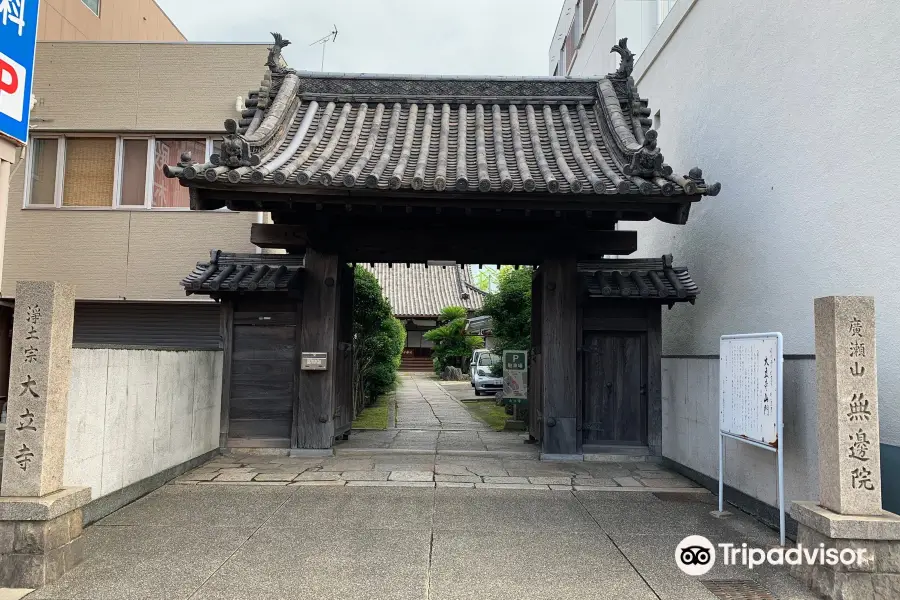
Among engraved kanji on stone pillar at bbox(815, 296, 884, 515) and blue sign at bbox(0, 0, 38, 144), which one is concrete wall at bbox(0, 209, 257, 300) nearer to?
blue sign at bbox(0, 0, 38, 144)

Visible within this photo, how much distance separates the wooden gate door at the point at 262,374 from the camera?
912 centimetres

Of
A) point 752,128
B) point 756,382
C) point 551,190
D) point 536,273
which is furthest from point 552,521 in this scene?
point 752,128

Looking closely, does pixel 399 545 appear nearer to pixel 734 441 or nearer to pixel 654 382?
pixel 734 441

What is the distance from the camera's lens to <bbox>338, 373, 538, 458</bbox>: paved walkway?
33.0ft

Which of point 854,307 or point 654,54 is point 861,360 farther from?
point 654,54

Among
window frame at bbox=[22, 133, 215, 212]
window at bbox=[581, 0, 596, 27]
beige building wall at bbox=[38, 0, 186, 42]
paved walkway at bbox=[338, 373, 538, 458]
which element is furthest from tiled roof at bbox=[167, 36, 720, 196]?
window at bbox=[581, 0, 596, 27]

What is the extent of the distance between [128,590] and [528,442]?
7496 millimetres

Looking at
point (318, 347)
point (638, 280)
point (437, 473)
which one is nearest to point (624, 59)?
point (638, 280)

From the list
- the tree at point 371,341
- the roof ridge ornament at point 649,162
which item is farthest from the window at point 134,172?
the roof ridge ornament at point 649,162

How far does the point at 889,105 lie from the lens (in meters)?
5.35

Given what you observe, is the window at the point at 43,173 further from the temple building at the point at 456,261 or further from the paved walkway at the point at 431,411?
the paved walkway at the point at 431,411

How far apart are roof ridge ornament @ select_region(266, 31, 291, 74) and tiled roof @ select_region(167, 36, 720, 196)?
103 mm

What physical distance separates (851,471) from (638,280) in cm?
469

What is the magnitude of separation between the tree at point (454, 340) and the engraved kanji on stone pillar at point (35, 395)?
88.5 ft
